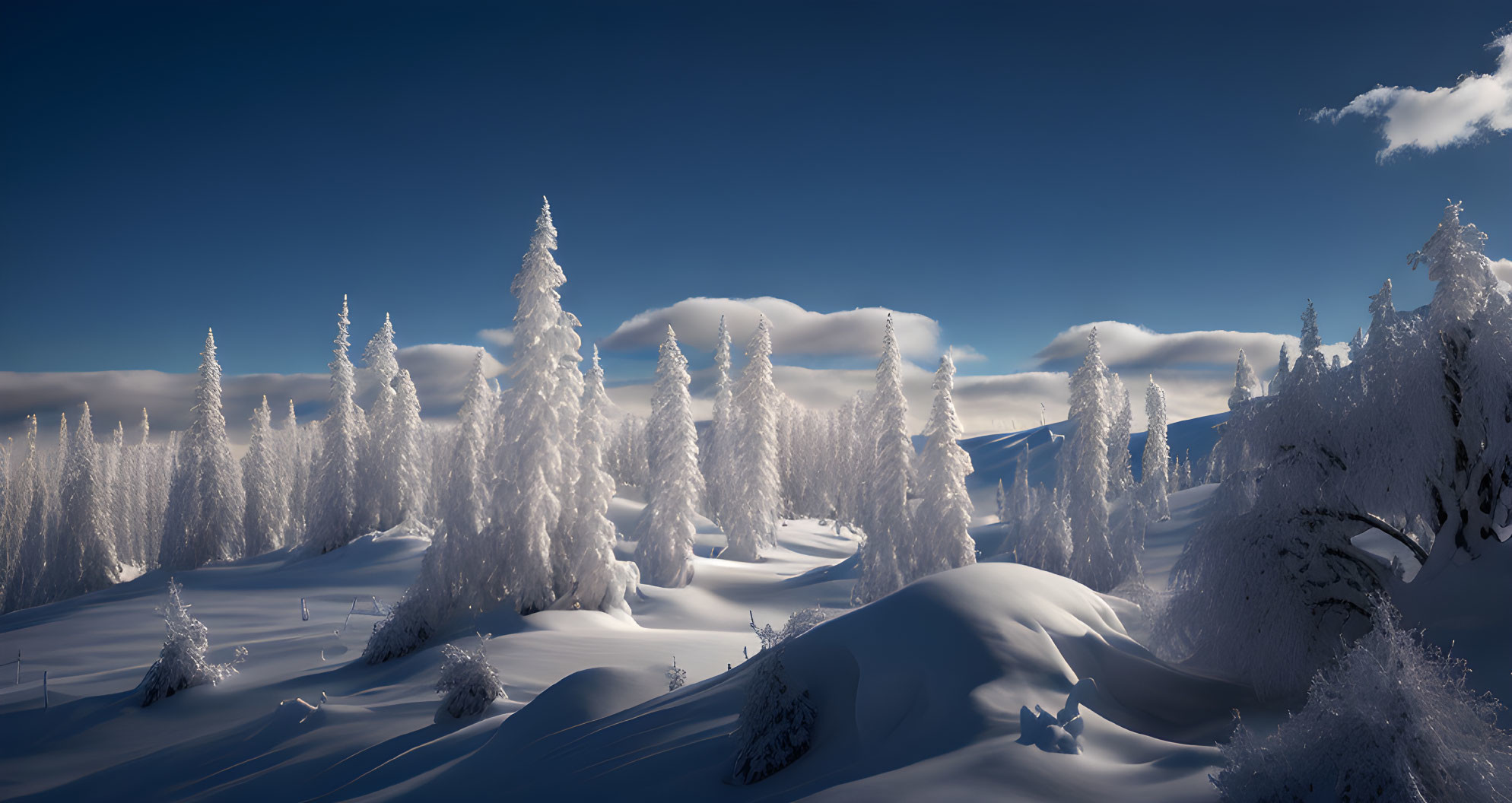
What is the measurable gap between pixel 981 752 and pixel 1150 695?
13.5 feet

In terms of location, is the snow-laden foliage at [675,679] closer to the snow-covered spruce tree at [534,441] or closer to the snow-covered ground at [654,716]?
the snow-covered ground at [654,716]

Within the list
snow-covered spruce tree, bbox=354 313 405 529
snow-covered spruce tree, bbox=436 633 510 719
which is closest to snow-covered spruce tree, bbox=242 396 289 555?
snow-covered spruce tree, bbox=354 313 405 529

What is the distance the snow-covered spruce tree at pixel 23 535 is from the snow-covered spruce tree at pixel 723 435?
1864 inches

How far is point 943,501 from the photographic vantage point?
29.5m

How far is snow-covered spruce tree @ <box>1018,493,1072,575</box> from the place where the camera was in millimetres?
29672

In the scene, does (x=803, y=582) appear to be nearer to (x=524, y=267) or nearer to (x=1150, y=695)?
(x=524, y=267)

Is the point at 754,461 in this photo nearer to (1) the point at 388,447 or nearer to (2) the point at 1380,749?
(1) the point at 388,447

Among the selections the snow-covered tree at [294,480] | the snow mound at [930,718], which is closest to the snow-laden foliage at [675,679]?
the snow mound at [930,718]

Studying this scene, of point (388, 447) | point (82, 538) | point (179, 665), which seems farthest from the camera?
point (82, 538)

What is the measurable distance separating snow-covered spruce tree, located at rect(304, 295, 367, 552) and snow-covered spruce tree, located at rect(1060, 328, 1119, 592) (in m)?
35.5

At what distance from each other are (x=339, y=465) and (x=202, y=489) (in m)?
9.03

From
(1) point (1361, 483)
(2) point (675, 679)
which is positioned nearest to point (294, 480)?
(2) point (675, 679)

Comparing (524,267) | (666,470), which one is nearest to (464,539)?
(524,267)

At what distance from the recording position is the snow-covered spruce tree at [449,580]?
19.5 m
